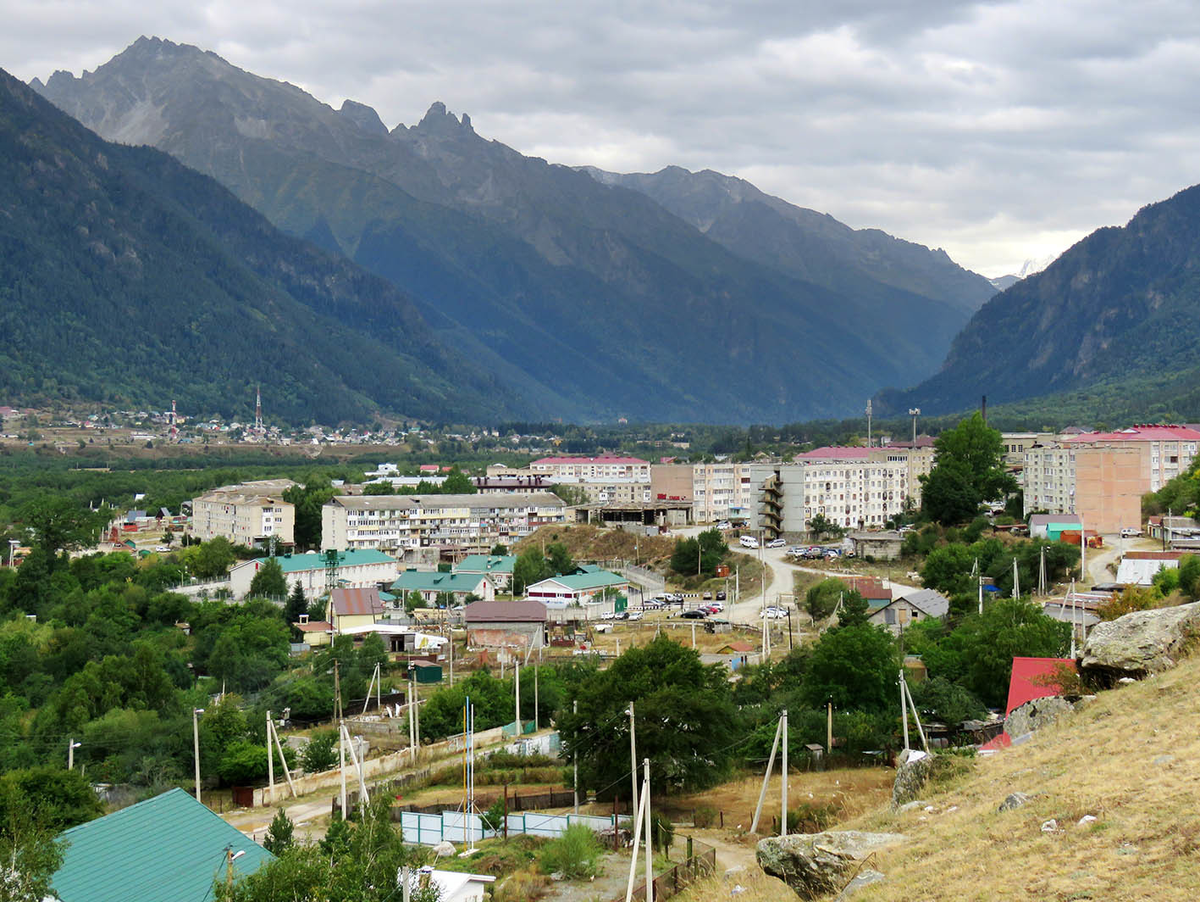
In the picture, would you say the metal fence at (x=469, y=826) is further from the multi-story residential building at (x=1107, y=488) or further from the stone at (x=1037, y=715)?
the multi-story residential building at (x=1107, y=488)

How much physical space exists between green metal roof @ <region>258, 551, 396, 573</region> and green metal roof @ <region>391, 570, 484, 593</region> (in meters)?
5.21

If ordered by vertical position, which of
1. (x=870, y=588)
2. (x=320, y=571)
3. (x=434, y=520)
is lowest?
(x=320, y=571)

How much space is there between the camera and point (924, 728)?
32000 millimetres

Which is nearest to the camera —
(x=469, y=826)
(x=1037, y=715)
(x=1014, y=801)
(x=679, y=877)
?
(x=1014, y=801)

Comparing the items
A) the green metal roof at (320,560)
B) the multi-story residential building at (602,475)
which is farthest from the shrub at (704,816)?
the multi-story residential building at (602,475)

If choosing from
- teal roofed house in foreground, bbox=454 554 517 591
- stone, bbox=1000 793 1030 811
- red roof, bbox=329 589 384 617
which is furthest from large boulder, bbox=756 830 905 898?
teal roofed house in foreground, bbox=454 554 517 591

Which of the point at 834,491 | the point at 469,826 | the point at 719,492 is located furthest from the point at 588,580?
the point at 469,826

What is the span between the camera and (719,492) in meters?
111

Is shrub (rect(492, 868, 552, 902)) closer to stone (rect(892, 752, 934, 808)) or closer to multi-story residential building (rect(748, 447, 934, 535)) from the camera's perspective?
stone (rect(892, 752, 934, 808))

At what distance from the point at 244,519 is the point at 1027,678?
77164 millimetres

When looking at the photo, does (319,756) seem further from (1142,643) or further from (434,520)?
(434,520)

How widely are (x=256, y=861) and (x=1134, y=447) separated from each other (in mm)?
70159

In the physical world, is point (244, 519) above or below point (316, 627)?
above

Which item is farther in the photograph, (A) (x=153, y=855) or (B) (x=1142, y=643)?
(A) (x=153, y=855)
